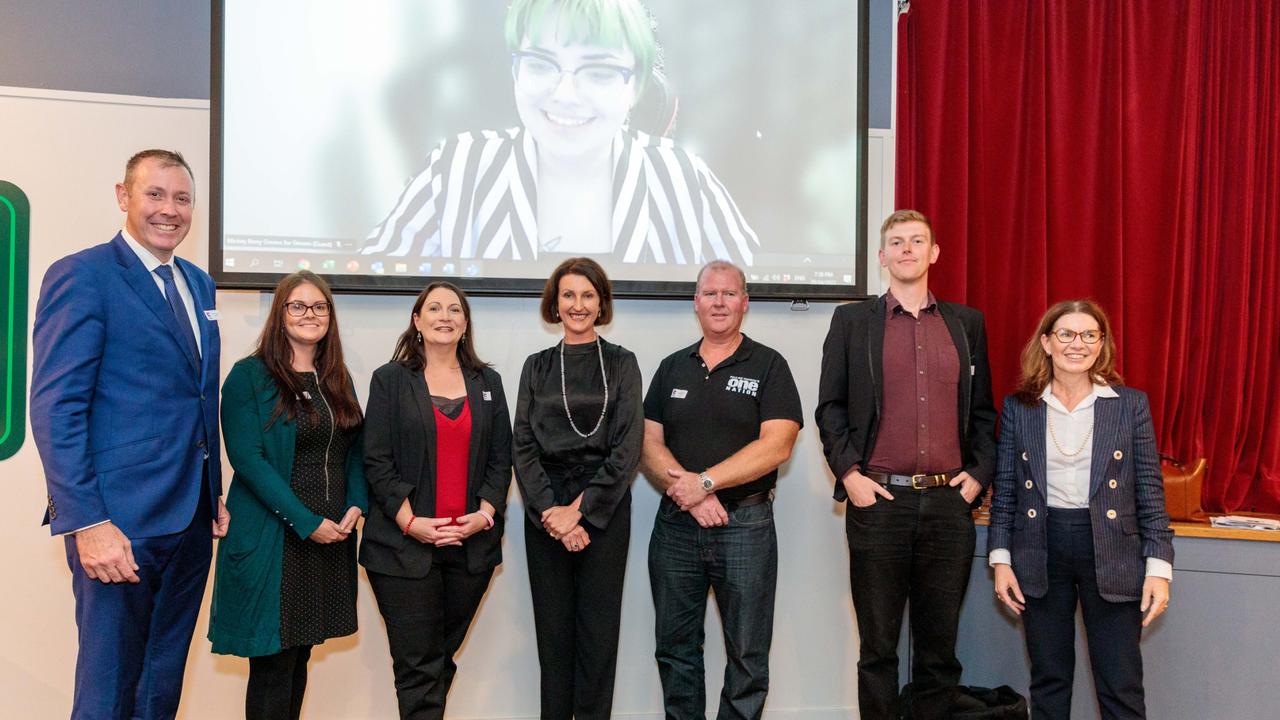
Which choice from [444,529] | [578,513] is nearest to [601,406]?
[578,513]

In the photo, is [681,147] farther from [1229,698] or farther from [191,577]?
[1229,698]

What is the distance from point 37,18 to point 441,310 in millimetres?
2140

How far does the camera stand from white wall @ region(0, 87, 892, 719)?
3.03 meters

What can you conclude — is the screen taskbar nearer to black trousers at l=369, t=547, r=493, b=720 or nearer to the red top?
the red top

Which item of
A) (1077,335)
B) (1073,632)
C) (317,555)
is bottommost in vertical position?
(1073,632)

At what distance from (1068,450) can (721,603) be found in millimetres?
1200

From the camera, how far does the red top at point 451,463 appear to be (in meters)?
2.45

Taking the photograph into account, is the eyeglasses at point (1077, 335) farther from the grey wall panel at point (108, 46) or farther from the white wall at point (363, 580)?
the grey wall panel at point (108, 46)

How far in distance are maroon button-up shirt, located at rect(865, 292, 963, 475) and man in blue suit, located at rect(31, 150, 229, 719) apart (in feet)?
6.67

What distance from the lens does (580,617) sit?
2.54m

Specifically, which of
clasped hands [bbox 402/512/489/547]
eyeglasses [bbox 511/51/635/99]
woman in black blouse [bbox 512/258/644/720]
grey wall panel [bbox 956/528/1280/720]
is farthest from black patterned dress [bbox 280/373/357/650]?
grey wall panel [bbox 956/528/1280/720]

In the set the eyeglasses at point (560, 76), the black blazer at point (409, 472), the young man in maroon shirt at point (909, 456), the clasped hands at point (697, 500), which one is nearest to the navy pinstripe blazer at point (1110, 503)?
the young man in maroon shirt at point (909, 456)

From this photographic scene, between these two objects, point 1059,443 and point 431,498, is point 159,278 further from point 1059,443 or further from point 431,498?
point 1059,443

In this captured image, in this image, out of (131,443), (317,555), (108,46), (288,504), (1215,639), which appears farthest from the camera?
(108,46)
